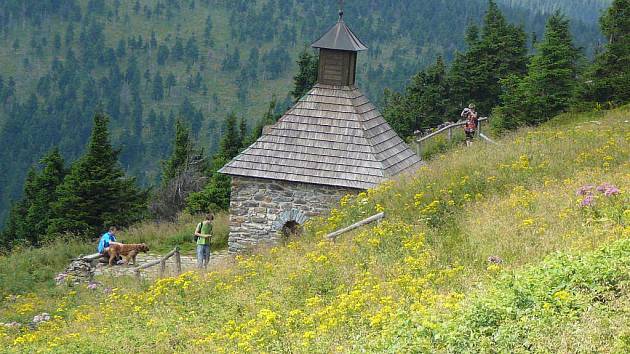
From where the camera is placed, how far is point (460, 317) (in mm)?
7590

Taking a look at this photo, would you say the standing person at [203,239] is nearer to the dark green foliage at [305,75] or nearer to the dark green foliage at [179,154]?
the dark green foliage at [305,75]

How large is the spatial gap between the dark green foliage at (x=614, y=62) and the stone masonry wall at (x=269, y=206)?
1135 cm

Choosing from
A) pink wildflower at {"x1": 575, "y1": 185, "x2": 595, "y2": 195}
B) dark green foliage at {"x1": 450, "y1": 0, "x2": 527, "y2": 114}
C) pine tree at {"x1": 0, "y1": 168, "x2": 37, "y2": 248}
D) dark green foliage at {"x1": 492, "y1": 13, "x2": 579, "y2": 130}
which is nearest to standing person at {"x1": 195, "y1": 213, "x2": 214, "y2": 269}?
pink wildflower at {"x1": 575, "y1": 185, "x2": 595, "y2": 195}

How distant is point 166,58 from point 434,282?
171m

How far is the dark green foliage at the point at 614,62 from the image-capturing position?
24.6 m

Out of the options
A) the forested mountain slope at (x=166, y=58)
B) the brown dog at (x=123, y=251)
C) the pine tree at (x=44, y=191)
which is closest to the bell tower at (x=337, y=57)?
the brown dog at (x=123, y=251)

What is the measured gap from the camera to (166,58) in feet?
573

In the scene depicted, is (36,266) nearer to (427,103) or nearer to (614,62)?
(614,62)

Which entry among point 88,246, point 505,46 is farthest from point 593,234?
point 505,46

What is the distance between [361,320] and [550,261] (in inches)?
90.2

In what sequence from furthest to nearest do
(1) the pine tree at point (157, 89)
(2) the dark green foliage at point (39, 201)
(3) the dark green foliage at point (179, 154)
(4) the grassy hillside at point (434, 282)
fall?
(1) the pine tree at point (157, 89), (3) the dark green foliage at point (179, 154), (2) the dark green foliage at point (39, 201), (4) the grassy hillside at point (434, 282)

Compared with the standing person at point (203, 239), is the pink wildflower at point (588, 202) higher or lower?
higher

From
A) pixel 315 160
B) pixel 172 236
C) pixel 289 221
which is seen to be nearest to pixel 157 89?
pixel 172 236

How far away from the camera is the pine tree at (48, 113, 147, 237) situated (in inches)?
1188
